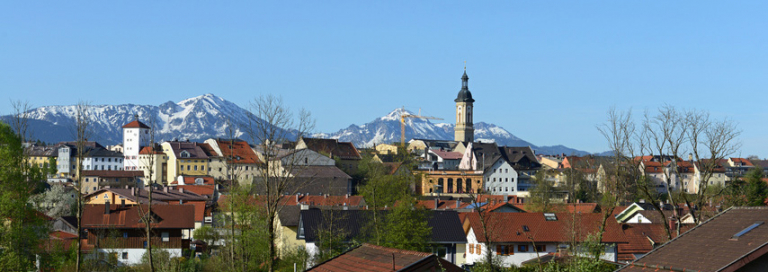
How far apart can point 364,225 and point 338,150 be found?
8583 cm

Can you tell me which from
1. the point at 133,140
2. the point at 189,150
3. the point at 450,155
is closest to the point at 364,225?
the point at 189,150

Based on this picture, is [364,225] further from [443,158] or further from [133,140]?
[133,140]

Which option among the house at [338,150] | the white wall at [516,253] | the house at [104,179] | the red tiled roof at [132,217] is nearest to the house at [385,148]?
the house at [338,150]

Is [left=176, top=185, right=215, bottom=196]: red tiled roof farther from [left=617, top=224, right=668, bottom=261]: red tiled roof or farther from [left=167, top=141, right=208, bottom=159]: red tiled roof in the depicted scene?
[left=617, top=224, right=668, bottom=261]: red tiled roof

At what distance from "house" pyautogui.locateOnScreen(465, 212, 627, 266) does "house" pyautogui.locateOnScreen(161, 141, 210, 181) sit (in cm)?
8823

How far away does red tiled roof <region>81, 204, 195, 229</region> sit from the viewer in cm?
5156

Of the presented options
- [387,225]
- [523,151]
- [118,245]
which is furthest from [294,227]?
[523,151]

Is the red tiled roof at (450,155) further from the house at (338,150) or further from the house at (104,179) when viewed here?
the house at (104,179)

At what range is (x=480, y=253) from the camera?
4697cm

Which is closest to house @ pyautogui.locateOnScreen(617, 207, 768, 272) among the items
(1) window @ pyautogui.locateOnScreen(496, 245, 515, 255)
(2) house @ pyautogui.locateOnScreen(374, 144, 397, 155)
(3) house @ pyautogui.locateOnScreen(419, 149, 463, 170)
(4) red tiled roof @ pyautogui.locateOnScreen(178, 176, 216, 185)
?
(1) window @ pyautogui.locateOnScreen(496, 245, 515, 255)

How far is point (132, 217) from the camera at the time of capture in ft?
173

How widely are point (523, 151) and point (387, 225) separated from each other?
10690 cm

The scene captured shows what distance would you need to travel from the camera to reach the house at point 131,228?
163 feet

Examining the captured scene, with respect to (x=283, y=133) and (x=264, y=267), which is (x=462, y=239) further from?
(x=283, y=133)
